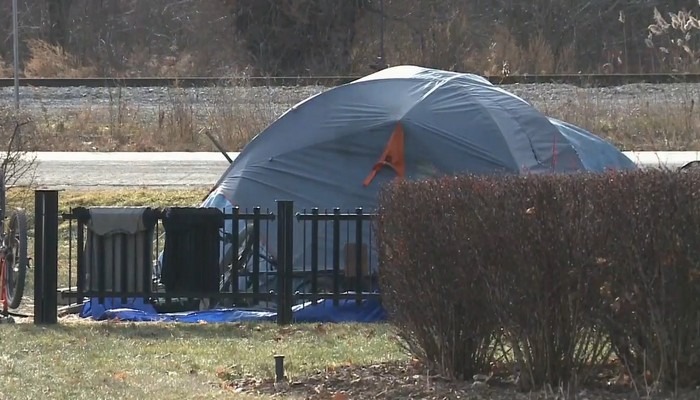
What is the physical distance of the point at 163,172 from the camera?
1892 centimetres

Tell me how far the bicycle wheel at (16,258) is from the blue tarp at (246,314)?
0.62 metres

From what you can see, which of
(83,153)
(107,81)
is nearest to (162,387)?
(83,153)

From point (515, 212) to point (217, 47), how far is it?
2854 centimetres

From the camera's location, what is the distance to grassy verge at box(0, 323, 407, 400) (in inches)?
293

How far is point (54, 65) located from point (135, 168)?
1361 centimetres

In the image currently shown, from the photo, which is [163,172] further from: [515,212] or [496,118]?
[515,212]

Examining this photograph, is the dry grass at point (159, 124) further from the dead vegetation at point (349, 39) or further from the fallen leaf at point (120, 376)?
the fallen leaf at point (120, 376)

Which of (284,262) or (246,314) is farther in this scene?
(246,314)

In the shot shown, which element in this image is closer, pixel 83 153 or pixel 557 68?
pixel 83 153

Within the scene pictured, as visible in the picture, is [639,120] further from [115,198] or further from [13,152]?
[13,152]

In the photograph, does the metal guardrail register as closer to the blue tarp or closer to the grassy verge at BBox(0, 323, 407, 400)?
the blue tarp

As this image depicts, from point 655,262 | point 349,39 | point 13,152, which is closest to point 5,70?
point 349,39

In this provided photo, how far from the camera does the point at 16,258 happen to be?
1062 centimetres

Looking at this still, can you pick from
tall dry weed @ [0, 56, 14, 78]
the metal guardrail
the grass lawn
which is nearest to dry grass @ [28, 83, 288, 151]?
the metal guardrail
